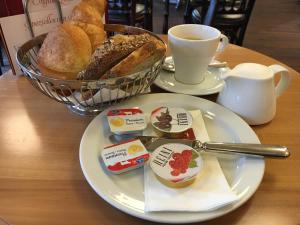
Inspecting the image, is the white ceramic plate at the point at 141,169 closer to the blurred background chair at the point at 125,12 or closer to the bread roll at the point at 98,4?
the bread roll at the point at 98,4

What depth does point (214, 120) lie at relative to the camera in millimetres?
533

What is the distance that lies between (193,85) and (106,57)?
236 mm

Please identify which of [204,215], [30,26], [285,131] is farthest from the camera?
[30,26]

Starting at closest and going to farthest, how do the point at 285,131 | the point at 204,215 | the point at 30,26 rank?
the point at 204,215
the point at 285,131
the point at 30,26

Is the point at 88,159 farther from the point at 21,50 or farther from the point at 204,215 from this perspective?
the point at 21,50

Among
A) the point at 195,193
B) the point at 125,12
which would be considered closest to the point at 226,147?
the point at 195,193

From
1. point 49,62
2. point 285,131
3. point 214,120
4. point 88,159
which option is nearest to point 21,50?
point 49,62

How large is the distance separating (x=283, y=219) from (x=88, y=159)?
0.28 metres

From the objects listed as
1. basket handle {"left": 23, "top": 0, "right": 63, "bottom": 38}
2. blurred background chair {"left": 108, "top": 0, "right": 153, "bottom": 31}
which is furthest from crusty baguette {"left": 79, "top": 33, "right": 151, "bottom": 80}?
blurred background chair {"left": 108, "top": 0, "right": 153, "bottom": 31}

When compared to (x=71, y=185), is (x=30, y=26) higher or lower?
higher

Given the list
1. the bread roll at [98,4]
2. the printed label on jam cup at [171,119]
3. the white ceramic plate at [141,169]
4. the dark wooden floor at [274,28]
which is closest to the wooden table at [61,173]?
the white ceramic plate at [141,169]

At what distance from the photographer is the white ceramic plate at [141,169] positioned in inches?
13.9

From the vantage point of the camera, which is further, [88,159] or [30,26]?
[30,26]

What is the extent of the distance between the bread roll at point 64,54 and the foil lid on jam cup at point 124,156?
0.19 metres
